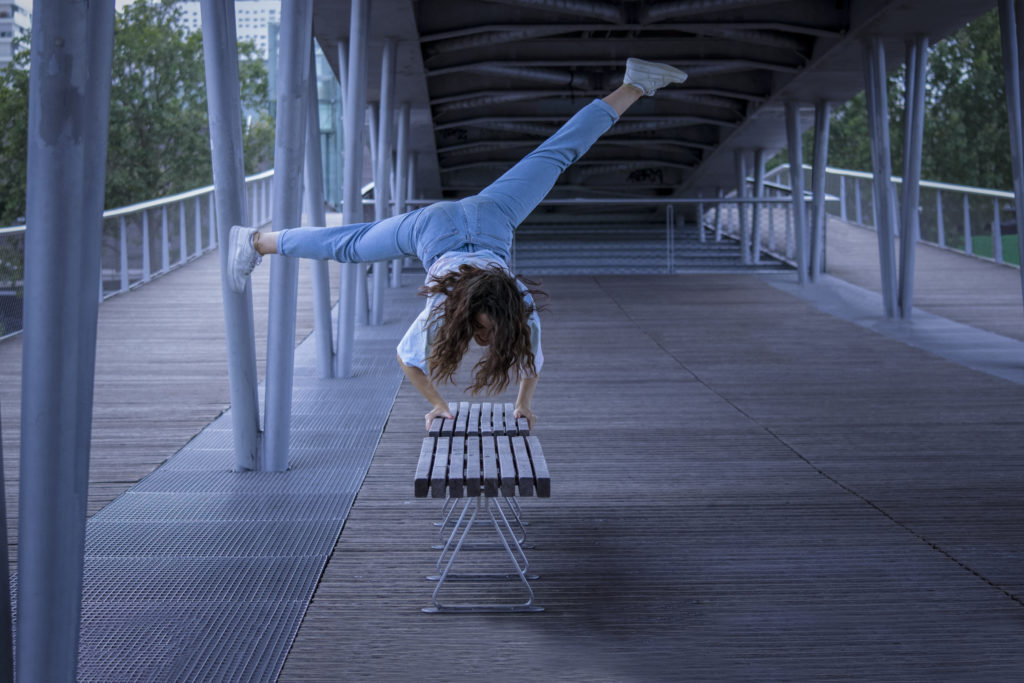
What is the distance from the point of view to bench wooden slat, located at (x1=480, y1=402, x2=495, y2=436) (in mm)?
4812

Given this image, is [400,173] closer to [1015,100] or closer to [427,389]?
[1015,100]

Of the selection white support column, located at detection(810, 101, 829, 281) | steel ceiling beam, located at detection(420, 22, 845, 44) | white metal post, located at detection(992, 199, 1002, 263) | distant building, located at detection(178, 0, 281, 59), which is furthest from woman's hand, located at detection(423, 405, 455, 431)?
distant building, located at detection(178, 0, 281, 59)

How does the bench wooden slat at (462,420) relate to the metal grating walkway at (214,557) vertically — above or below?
above

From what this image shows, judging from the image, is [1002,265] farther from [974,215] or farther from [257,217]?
[257,217]

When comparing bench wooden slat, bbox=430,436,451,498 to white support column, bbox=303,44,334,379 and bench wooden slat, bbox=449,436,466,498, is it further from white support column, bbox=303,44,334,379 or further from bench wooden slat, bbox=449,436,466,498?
white support column, bbox=303,44,334,379

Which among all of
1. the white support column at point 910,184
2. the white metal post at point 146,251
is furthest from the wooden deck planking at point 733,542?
the white metal post at point 146,251

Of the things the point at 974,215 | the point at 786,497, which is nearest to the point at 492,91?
the point at 974,215

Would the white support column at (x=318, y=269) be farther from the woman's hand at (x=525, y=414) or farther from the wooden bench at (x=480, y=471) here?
the woman's hand at (x=525, y=414)

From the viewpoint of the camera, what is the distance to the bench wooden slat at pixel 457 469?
396cm

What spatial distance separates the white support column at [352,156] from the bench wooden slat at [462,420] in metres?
5.29

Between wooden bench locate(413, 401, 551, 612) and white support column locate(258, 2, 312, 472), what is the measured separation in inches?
69.5

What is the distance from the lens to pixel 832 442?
727 cm

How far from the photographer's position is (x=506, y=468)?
412 cm

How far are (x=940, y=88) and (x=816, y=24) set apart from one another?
105 ft
